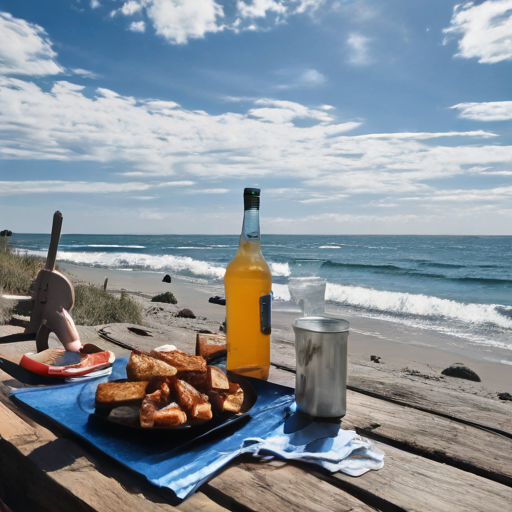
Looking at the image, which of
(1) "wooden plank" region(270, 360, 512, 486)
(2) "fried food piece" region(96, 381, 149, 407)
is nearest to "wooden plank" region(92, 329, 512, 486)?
(1) "wooden plank" region(270, 360, 512, 486)

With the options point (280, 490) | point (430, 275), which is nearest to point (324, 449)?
point (280, 490)

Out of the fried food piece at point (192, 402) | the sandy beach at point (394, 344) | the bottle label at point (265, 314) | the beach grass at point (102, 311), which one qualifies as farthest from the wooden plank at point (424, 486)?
the beach grass at point (102, 311)

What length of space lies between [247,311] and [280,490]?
30.5 inches

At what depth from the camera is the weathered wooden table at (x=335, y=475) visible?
86cm

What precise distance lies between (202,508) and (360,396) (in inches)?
31.6

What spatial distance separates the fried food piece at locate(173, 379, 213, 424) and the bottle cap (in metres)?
0.65

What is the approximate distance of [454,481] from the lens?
96cm

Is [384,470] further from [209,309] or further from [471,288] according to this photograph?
[471,288]

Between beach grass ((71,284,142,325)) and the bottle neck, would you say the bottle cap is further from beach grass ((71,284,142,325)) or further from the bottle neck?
beach grass ((71,284,142,325))

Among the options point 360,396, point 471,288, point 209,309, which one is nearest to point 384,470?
point 360,396

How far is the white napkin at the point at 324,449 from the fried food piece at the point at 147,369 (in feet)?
1.03

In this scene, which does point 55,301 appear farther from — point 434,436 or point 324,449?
point 434,436

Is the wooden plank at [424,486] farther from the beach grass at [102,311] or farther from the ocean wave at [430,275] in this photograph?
the ocean wave at [430,275]

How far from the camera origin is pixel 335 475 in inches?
37.6
